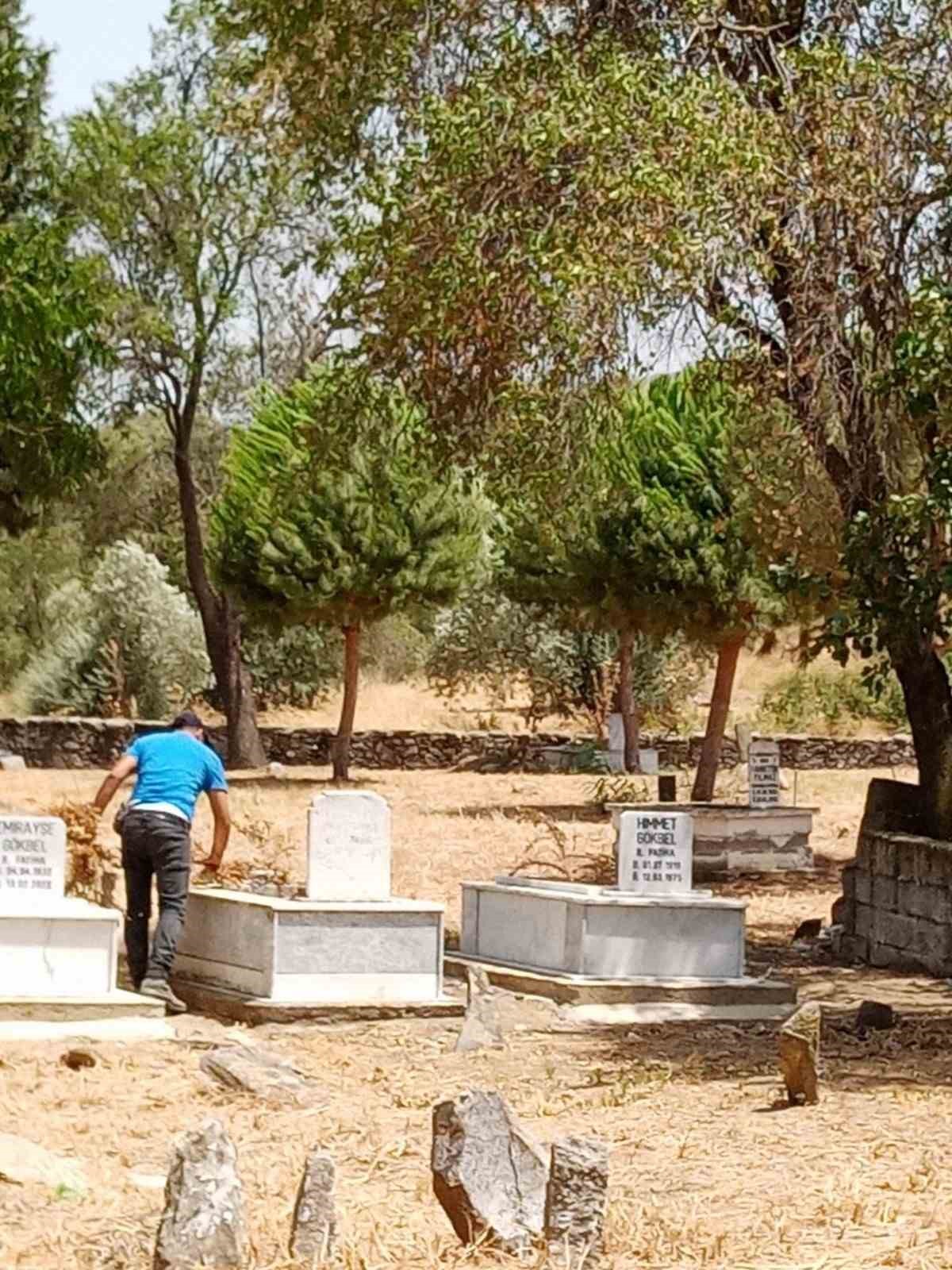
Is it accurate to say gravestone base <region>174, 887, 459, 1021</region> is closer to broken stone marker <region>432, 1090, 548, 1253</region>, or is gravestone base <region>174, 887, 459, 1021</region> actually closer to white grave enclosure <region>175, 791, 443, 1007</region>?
white grave enclosure <region>175, 791, 443, 1007</region>

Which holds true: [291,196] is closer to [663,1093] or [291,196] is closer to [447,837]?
[447,837]

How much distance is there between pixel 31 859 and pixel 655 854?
3.65m

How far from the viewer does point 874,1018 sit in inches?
513

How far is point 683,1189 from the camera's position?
8.52 m

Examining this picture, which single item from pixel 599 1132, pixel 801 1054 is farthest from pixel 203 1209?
pixel 801 1054

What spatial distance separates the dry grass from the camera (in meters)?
7.53

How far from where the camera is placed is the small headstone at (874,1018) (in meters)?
13.0

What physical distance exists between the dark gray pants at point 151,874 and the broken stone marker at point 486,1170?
6522 millimetres

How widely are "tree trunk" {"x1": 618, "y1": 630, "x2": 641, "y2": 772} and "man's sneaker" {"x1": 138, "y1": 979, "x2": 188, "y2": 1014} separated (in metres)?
23.2

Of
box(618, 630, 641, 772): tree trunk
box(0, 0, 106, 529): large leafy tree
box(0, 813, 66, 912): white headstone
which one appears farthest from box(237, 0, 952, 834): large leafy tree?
box(618, 630, 641, 772): tree trunk

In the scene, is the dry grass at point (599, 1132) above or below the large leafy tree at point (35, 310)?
below

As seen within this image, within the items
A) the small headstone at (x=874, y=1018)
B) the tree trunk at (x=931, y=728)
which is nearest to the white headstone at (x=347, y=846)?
the small headstone at (x=874, y=1018)

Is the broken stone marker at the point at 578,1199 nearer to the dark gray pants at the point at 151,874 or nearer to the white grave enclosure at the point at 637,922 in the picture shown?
the white grave enclosure at the point at 637,922

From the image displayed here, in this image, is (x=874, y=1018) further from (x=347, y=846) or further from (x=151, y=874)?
(x=151, y=874)
